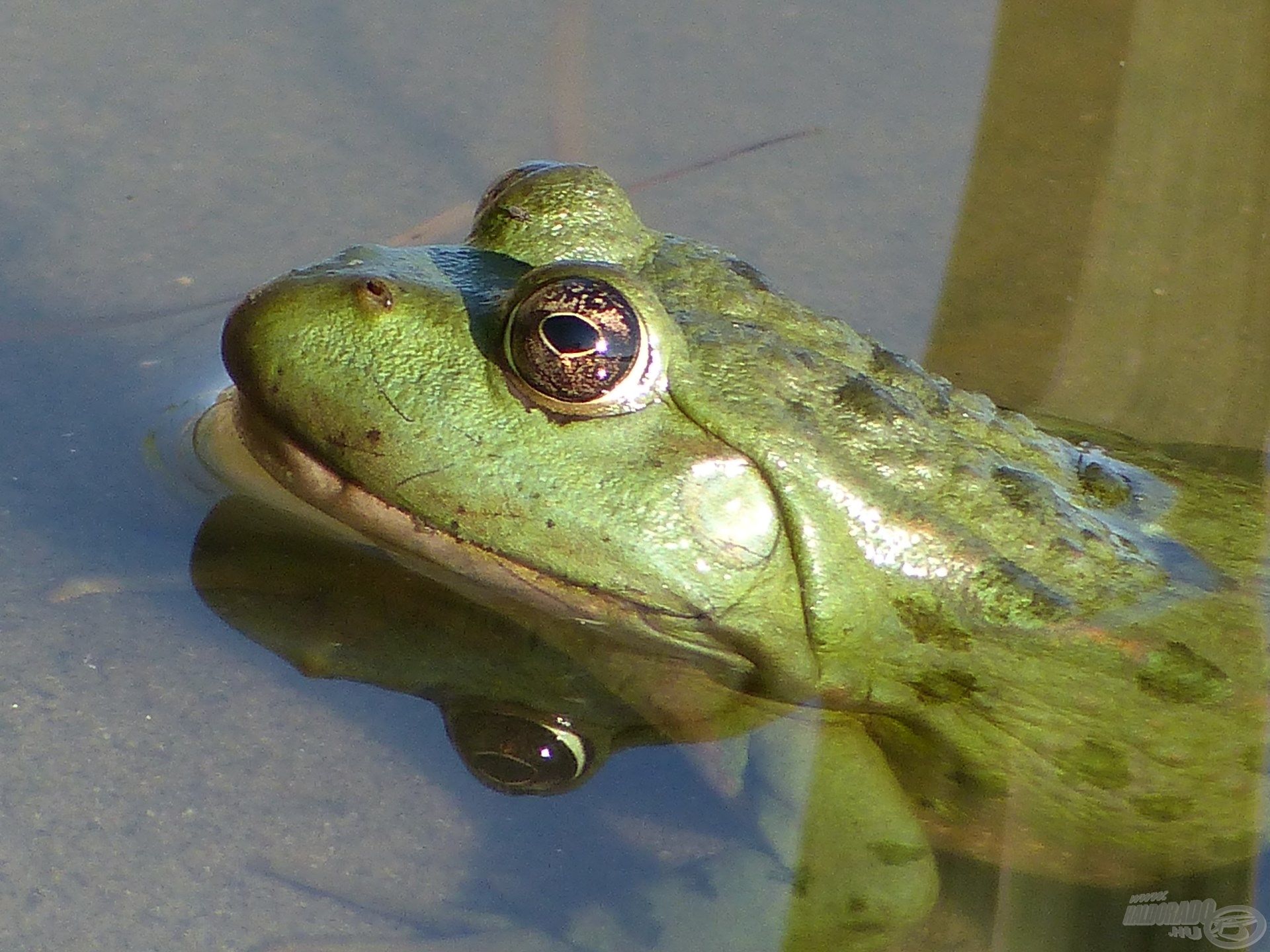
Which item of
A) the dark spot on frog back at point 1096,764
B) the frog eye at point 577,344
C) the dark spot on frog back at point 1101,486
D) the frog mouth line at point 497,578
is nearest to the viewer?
the frog eye at point 577,344

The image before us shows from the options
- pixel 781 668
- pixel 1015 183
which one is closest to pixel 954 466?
pixel 781 668

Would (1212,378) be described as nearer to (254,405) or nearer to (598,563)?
(598,563)

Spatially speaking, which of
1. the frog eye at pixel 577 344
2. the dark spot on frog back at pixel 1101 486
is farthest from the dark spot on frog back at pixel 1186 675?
the frog eye at pixel 577 344

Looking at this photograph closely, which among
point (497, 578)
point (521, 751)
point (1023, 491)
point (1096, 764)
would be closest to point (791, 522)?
point (1023, 491)

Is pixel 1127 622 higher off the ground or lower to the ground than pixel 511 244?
lower

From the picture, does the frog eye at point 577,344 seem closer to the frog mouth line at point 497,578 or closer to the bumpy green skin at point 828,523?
the bumpy green skin at point 828,523

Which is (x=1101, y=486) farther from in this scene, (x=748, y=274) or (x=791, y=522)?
(x=748, y=274)
